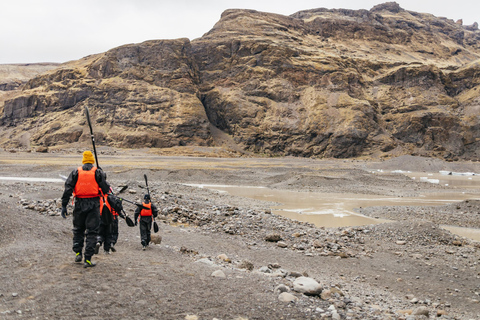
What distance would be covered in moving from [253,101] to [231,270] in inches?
3174

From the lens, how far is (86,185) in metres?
6.27

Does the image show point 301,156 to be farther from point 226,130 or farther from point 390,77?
point 390,77

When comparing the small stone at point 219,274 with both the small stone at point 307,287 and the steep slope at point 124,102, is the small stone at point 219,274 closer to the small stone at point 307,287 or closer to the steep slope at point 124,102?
the small stone at point 307,287

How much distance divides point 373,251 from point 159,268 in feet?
25.8

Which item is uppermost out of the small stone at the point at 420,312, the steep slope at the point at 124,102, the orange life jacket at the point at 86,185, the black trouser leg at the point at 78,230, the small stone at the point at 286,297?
the steep slope at the point at 124,102

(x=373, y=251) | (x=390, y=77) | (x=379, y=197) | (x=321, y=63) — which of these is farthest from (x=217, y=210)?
(x=390, y=77)

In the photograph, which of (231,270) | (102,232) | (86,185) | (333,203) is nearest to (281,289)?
(231,270)

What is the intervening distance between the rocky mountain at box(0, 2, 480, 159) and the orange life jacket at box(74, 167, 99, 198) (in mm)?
70029

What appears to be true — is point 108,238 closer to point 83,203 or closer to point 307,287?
point 83,203

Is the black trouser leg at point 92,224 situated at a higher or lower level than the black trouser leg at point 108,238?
higher

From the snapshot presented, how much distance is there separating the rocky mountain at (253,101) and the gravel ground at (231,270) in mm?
63392

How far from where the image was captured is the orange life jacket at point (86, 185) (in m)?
6.26

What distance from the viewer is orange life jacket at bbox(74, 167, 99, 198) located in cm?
626

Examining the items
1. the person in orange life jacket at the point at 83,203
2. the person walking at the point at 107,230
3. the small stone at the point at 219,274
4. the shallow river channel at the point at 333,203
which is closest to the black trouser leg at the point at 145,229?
the person walking at the point at 107,230
